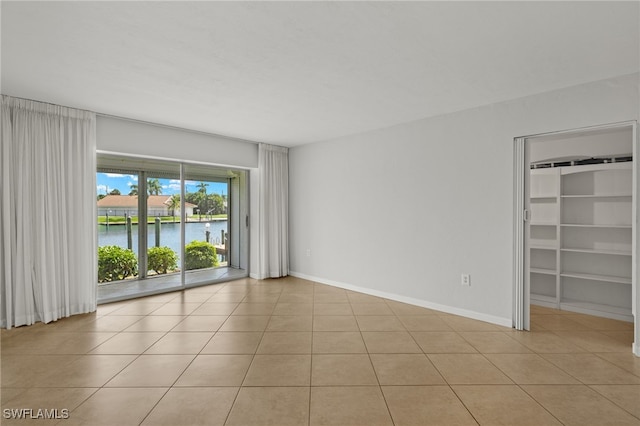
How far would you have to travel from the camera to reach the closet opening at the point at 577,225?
3.41m

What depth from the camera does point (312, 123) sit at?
14.4 feet

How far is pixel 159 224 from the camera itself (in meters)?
5.10

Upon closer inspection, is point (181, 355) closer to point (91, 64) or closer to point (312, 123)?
point (91, 64)

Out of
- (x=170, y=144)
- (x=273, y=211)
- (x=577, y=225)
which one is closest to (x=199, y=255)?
(x=273, y=211)

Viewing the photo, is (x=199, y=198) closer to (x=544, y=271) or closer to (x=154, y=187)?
(x=154, y=187)

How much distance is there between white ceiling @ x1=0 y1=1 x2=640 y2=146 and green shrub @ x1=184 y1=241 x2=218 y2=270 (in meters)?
2.52

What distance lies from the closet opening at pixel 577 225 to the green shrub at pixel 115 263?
549 cm

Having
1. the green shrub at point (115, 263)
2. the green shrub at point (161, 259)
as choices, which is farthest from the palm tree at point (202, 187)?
the green shrub at point (115, 263)

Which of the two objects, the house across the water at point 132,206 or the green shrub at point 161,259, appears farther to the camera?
the green shrub at point 161,259

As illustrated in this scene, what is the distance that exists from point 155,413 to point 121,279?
3.67 meters

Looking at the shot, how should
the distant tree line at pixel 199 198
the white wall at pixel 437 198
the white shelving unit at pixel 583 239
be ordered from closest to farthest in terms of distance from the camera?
the white wall at pixel 437 198, the white shelving unit at pixel 583 239, the distant tree line at pixel 199 198

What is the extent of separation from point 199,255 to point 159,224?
0.90 m

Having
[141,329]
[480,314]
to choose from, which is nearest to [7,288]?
[141,329]

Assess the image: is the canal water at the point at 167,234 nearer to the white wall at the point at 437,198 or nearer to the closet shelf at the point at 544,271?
the white wall at the point at 437,198
